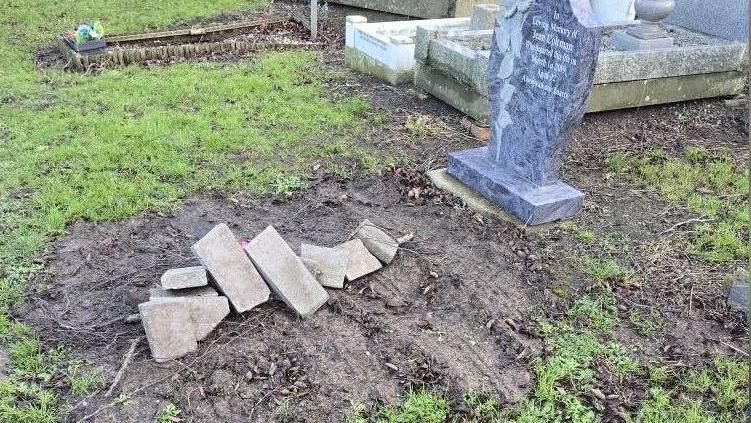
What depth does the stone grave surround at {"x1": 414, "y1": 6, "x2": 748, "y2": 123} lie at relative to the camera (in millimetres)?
6512

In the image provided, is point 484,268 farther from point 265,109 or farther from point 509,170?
point 265,109

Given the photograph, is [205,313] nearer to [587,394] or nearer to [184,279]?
[184,279]

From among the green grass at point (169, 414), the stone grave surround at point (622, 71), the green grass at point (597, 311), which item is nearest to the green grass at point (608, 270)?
the green grass at point (597, 311)

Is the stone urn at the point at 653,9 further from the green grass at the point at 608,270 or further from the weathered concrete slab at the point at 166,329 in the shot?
the weathered concrete slab at the point at 166,329

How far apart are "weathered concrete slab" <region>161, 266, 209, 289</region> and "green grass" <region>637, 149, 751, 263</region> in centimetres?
330

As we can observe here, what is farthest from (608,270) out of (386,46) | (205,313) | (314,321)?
(386,46)

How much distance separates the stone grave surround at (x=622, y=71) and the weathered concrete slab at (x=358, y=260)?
105 inches

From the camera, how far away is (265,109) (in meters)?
7.02

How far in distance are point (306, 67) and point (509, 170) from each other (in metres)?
4.12

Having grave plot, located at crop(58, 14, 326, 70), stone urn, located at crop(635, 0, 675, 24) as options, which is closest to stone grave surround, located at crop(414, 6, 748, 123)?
stone urn, located at crop(635, 0, 675, 24)

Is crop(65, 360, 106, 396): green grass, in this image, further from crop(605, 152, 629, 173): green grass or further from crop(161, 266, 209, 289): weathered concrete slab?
crop(605, 152, 629, 173): green grass

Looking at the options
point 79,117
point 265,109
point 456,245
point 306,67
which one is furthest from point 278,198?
point 306,67

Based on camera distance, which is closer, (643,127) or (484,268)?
(484,268)

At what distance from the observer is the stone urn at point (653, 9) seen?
6.94 m
